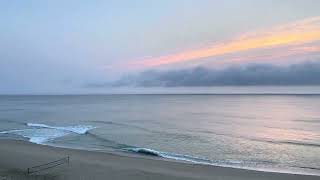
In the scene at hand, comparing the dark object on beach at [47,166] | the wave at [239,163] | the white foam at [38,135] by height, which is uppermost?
the dark object on beach at [47,166]

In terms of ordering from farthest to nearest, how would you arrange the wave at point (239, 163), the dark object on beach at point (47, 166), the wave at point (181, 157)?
the wave at point (181, 157)
the wave at point (239, 163)
the dark object on beach at point (47, 166)

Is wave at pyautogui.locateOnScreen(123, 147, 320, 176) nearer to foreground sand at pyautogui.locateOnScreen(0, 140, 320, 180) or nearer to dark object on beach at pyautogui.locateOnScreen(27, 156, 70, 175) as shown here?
foreground sand at pyautogui.locateOnScreen(0, 140, 320, 180)

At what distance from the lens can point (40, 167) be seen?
82.8ft

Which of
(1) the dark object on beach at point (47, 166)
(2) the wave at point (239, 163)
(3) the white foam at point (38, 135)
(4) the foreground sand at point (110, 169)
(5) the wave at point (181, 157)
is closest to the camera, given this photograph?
(4) the foreground sand at point (110, 169)

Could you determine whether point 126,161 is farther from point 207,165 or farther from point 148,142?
point 148,142

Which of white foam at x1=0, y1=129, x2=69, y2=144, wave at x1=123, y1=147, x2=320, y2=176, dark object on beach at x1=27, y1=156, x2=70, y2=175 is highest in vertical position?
dark object on beach at x1=27, y1=156, x2=70, y2=175

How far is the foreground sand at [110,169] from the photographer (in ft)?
75.4

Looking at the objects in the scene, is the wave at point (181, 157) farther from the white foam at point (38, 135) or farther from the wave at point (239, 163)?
the white foam at point (38, 135)

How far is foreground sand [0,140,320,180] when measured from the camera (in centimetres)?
2297

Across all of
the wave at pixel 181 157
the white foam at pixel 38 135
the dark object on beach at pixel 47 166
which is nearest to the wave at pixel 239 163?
the wave at pixel 181 157

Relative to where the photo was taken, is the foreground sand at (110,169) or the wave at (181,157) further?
the wave at (181,157)

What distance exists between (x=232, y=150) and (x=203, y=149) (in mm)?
2589

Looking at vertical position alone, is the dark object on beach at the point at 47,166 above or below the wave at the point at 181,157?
above

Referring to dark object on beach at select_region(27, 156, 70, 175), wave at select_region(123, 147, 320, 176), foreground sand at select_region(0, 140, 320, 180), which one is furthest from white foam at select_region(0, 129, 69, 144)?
dark object on beach at select_region(27, 156, 70, 175)
